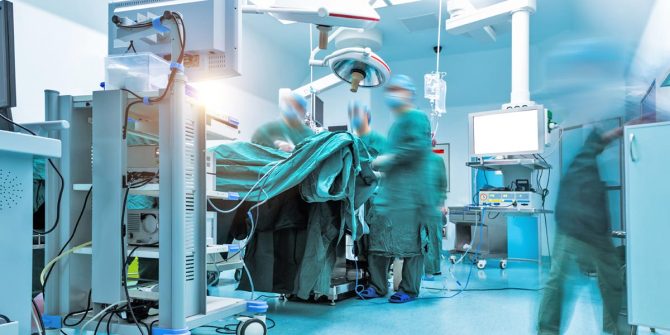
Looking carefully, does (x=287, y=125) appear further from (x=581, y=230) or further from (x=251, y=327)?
(x=581, y=230)

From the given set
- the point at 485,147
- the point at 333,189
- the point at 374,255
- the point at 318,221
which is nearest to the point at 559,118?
the point at 333,189

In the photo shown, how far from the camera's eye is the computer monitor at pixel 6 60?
4.03 feet

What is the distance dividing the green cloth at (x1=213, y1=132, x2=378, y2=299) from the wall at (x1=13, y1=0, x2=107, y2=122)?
1623mm

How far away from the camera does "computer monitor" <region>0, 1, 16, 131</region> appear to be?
123cm

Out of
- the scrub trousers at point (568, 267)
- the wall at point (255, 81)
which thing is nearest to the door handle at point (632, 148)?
the scrub trousers at point (568, 267)

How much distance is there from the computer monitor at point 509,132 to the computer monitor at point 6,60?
3.37 meters

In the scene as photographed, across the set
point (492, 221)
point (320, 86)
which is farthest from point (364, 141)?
point (492, 221)

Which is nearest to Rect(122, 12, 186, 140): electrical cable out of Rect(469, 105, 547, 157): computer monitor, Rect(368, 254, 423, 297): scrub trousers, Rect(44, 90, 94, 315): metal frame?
Rect(44, 90, 94, 315): metal frame

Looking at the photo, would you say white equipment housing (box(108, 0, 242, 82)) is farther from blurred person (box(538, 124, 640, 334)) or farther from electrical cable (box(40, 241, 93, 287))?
blurred person (box(538, 124, 640, 334))

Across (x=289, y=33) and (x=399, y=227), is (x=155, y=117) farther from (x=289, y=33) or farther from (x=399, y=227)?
(x=289, y=33)

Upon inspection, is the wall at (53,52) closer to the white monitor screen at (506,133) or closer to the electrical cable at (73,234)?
the electrical cable at (73,234)

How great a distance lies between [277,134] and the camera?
349 cm

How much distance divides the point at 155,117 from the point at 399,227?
5.10 ft

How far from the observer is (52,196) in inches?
67.9
